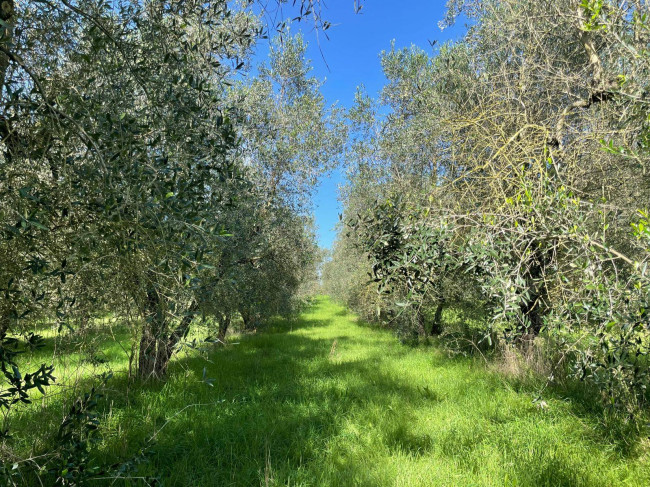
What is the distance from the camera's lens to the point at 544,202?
3.93 meters

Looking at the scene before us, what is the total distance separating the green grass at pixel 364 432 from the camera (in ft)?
14.1

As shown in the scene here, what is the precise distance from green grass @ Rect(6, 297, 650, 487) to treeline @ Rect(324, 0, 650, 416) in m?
0.92

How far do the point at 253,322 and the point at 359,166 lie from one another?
8966 mm

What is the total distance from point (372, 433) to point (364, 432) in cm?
19

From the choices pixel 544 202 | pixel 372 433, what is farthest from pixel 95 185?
pixel 372 433

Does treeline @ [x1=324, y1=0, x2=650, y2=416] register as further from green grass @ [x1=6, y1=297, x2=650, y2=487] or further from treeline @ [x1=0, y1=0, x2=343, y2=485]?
treeline @ [x1=0, y1=0, x2=343, y2=485]

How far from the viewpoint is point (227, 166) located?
4.59 m

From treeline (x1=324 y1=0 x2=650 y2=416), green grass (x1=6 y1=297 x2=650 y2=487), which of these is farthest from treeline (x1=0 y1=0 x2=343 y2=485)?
treeline (x1=324 y1=0 x2=650 y2=416)

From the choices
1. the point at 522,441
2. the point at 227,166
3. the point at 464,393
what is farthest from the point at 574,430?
the point at 227,166

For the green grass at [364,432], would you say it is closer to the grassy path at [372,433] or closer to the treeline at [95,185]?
the grassy path at [372,433]

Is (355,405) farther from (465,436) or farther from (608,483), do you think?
(608,483)

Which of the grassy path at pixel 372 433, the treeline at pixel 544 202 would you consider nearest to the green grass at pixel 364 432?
the grassy path at pixel 372 433

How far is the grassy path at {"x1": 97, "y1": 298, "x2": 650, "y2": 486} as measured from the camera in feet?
14.1

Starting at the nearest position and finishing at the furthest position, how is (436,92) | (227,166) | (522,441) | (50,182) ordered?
(50,182) → (227,166) → (522,441) → (436,92)
